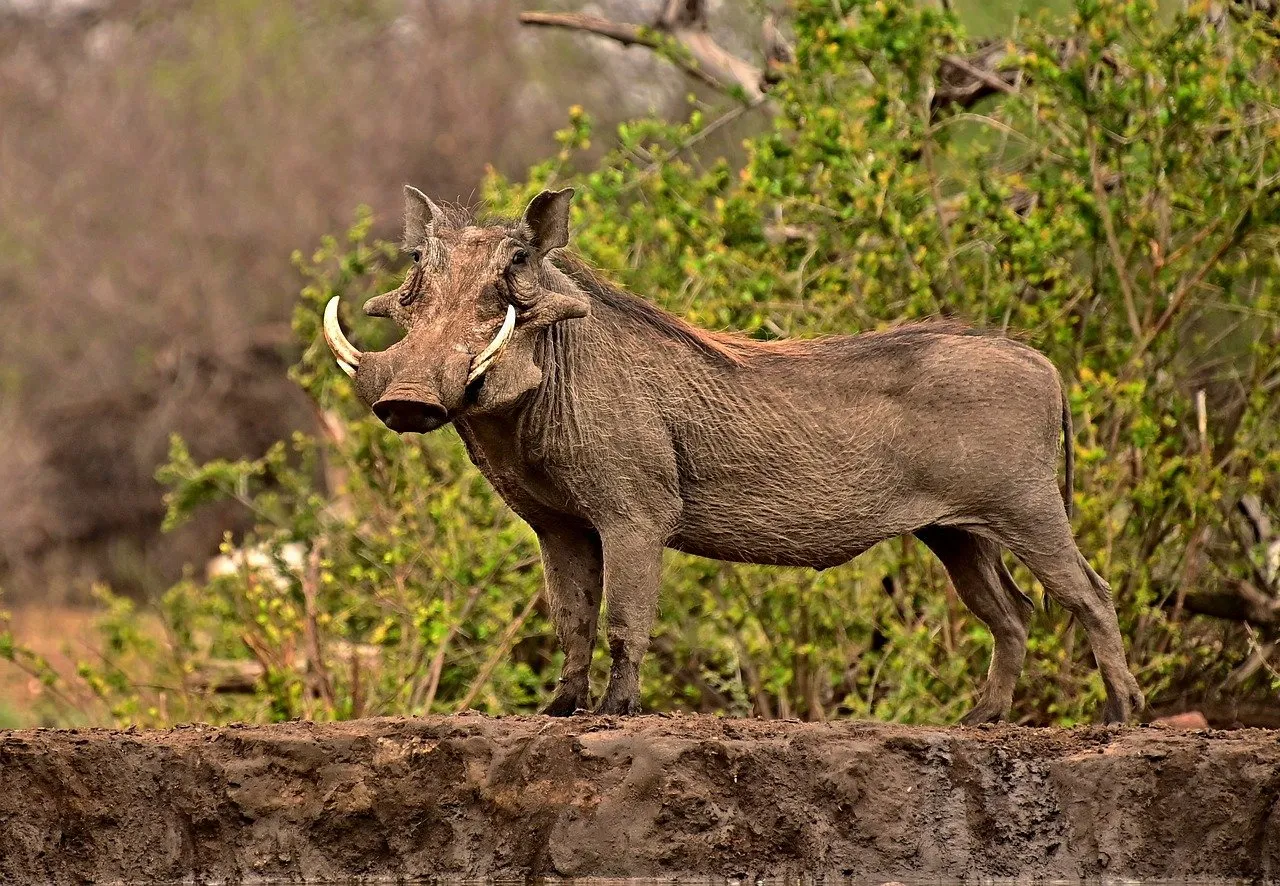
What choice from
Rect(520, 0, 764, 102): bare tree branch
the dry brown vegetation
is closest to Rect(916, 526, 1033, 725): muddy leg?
Rect(520, 0, 764, 102): bare tree branch

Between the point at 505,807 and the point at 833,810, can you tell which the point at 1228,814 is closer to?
the point at 833,810

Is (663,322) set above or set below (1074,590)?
above

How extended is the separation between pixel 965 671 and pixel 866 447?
336 centimetres

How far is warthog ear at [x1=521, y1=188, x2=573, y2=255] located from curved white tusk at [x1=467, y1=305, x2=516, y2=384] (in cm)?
46

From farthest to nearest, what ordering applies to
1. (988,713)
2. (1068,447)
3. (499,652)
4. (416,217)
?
1. (499,652)
2. (1068,447)
3. (988,713)
4. (416,217)

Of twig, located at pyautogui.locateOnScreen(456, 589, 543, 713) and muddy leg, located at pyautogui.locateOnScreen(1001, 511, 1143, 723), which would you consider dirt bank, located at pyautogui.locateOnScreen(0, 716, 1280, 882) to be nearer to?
muddy leg, located at pyautogui.locateOnScreen(1001, 511, 1143, 723)

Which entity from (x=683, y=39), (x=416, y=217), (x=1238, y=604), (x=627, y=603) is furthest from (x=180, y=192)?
(x=627, y=603)

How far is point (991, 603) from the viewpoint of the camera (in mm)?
7039

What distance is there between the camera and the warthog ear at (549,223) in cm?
639

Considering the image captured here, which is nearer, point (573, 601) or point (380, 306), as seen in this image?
point (380, 306)

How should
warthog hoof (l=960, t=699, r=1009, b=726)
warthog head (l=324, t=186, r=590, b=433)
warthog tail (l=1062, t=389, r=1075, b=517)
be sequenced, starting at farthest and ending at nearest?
warthog tail (l=1062, t=389, r=1075, b=517) < warthog hoof (l=960, t=699, r=1009, b=726) < warthog head (l=324, t=186, r=590, b=433)

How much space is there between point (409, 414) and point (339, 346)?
1.54ft

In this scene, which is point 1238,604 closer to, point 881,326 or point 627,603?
point 881,326

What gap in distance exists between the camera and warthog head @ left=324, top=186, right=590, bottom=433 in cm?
586
